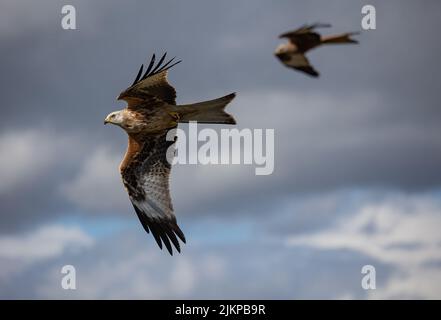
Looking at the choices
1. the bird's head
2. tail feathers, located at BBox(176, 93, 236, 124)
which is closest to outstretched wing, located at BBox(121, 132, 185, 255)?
the bird's head

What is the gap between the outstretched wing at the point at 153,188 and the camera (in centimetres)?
1606

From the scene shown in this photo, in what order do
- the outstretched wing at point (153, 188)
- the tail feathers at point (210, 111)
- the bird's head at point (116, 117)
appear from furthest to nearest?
the outstretched wing at point (153, 188) < the bird's head at point (116, 117) < the tail feathers at point (210, 111)

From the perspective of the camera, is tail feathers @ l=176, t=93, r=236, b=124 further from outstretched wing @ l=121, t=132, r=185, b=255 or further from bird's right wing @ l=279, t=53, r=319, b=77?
bird's right wing @ l=279, t=53, r=319, b=77

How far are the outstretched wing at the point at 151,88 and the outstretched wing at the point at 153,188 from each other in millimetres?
1282

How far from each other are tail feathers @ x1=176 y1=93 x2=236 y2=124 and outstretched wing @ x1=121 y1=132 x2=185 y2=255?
4.39 ft

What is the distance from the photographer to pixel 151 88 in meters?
14.8

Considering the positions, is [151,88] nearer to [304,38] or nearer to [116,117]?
[116,117]

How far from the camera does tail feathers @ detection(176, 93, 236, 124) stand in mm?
14578

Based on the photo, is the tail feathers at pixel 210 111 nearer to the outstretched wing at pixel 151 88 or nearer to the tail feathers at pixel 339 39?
the outstretched wing at pixel 151 88

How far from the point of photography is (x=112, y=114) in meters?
15.0

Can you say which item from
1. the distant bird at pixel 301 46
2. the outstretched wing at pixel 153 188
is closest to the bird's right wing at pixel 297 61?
the distant bird at pixel 301 46
